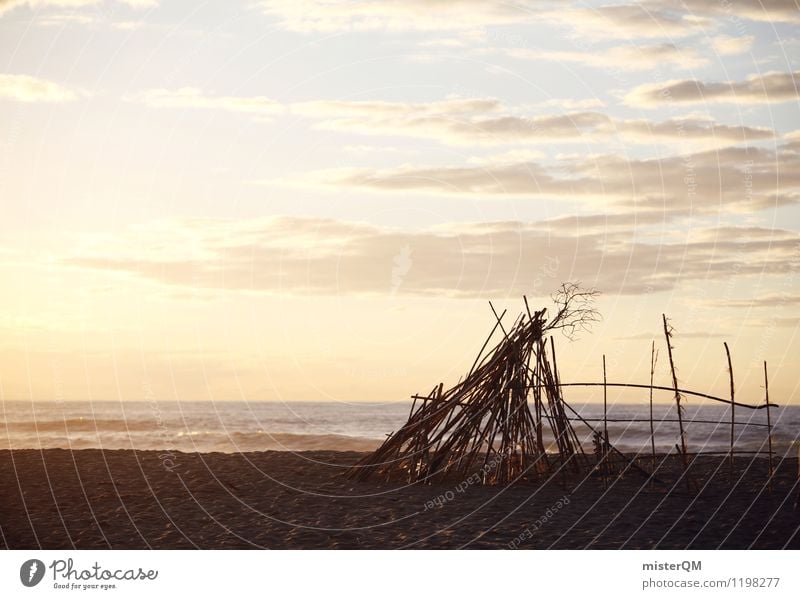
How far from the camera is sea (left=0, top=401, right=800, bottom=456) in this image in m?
25.3

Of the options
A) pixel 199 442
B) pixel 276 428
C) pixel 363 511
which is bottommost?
pixel 276 428

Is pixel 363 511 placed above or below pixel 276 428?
above

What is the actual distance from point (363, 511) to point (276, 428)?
2668cm

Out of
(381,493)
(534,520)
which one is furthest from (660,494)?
(381,493)

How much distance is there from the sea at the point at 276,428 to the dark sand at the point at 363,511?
414 centimetres

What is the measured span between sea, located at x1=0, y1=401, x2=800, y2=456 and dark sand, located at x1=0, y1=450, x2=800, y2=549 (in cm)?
414

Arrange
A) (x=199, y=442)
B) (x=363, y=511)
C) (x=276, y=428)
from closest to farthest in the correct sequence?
(x=363, y=511) → (x=199, y=442) → (x=276, y=428)

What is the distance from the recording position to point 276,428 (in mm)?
36188

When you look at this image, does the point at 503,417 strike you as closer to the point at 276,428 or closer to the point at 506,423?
the point at 506,423

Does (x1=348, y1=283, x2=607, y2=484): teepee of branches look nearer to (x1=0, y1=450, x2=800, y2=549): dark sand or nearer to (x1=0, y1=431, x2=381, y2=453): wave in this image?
(x1=0, y1=450, x2=800, y2=549): dark sand

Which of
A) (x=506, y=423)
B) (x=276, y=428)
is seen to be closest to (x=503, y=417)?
(x=506, y=423)

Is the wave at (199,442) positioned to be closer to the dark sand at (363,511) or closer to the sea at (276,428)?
the sea at (276,428)

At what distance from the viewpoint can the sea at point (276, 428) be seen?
83.0 ft
